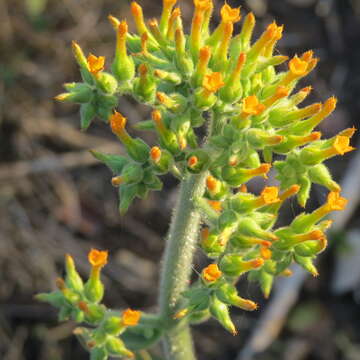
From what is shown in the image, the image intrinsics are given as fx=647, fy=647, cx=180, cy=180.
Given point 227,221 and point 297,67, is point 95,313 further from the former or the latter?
point 297,67

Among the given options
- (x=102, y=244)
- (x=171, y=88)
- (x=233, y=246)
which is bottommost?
(x=102, y=244)

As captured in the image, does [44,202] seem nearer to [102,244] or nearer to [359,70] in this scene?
[102,244]

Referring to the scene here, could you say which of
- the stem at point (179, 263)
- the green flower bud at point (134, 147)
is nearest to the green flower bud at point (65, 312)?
the stem at point (179, 263)

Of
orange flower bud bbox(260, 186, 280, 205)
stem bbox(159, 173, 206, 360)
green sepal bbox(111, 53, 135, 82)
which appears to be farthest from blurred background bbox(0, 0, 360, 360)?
green sepal bbox(111, 53, 135, 82)

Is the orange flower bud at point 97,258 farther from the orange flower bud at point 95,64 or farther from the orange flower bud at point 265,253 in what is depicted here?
the orange flower bud at point 95,64

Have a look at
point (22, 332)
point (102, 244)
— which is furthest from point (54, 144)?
point (22, 332)
